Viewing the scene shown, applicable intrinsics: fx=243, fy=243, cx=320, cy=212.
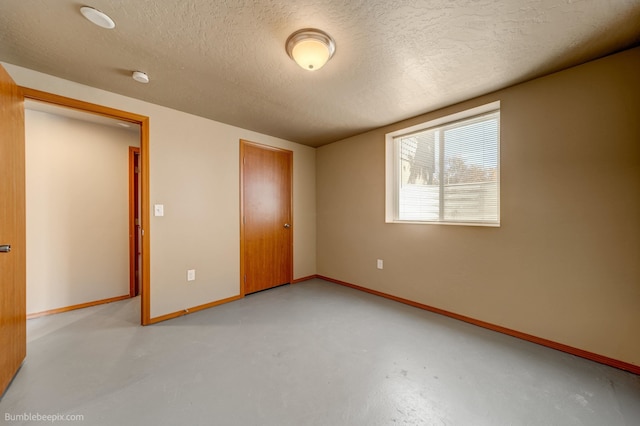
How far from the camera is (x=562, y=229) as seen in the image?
2.00 metres

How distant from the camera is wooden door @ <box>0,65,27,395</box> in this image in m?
1.50

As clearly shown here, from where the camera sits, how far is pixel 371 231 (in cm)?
346

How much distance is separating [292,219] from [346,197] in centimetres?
95

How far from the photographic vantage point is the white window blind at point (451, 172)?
250 centimetres

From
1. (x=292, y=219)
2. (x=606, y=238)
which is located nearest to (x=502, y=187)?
(x=606, y=238)

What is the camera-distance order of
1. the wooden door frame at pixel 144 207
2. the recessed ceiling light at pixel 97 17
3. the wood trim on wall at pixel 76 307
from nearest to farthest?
1. the recessed ceiling light at pixel 97 17
2. the wooden door frame at pixel 144 207
3. the wood trim on wall at pixel 76 307

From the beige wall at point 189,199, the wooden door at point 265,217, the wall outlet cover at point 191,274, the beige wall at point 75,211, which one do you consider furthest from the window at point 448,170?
the beige wall at point 75,211

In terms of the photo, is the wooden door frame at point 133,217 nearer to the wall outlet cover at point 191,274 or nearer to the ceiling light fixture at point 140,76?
the wall outlet cover at point 191,274

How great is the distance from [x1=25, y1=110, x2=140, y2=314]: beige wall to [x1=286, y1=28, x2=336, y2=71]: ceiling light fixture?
2.97 m

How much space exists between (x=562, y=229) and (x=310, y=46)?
2.42m

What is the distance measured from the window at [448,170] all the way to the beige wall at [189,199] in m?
2.05

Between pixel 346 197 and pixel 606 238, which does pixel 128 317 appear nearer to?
pixel 346 197

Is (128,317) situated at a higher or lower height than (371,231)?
lower

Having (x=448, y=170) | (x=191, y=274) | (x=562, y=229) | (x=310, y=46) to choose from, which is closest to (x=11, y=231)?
(x=191, y=274)
